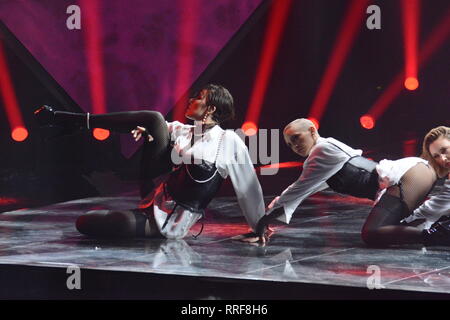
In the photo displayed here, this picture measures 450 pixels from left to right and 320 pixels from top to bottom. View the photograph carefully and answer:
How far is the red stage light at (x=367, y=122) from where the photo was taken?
10.3 m

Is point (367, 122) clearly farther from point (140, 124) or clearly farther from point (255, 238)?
point (140, 124)

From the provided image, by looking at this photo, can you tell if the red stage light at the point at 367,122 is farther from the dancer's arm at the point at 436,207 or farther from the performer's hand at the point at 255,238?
the performer's hand at the point at 255,238

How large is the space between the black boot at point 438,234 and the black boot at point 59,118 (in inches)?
80.5

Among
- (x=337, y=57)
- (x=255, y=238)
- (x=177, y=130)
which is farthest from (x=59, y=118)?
(x=337, y=57)

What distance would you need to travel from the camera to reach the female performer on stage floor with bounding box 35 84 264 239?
484 cm

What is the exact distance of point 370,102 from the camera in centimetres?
1035

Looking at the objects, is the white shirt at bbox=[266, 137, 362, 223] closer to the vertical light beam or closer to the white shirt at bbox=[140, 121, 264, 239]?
the white shirt at bbox=[140, 121, 264, 239]

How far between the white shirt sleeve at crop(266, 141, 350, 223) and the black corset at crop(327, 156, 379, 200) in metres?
0.05

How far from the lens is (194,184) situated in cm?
489

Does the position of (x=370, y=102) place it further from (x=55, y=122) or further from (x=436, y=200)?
(x=55, y=122)

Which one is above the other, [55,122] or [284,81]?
[284,81]
